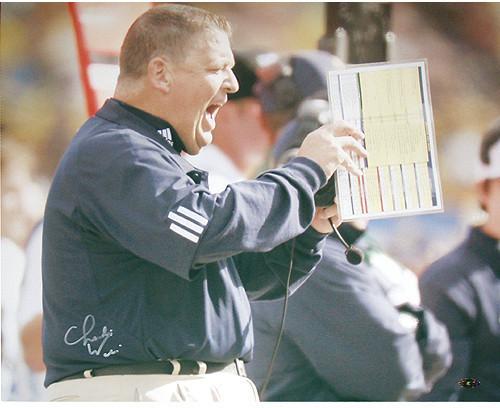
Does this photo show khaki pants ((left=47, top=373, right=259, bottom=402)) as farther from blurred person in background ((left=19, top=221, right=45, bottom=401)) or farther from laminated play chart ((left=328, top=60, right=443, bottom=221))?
blurred person in background ((left=19, top=221, right=45, bottom=401))

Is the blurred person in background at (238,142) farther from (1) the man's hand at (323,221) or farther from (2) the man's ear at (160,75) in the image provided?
(2) the man's ear at (160,75)

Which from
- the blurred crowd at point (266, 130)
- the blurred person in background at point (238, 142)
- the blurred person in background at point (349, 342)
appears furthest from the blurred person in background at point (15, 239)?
the blurred person in background at point (349, 342)

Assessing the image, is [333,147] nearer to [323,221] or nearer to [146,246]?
[323,221]

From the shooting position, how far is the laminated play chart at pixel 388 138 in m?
2.64

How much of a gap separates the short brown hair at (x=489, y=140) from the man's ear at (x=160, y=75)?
235cm

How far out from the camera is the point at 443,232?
4434mm

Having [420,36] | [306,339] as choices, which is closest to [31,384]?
[306,339]

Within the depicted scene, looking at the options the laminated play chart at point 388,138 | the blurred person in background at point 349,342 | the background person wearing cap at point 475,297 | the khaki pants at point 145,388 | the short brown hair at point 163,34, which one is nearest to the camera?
the khaki pants at point 145,388

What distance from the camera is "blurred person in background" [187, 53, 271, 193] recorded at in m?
4.44

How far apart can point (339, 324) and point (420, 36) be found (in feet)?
4.61

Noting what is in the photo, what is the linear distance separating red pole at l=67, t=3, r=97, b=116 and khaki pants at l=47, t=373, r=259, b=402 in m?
2.31

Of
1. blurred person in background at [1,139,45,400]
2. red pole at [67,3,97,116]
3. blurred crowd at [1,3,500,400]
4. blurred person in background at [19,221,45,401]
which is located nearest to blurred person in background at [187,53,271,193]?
blurred crowd at [1,3,500,400]
